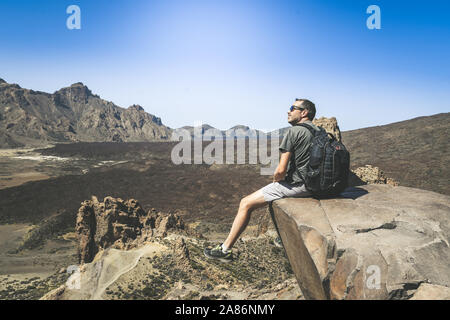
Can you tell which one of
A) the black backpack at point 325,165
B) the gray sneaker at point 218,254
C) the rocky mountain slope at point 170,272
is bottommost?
the rocky mountain slope at point 170,272

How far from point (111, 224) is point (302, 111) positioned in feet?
25.7

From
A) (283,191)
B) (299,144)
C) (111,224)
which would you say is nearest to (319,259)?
(283,191)

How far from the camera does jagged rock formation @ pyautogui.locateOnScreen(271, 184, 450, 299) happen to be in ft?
11.6

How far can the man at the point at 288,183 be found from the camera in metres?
4.63

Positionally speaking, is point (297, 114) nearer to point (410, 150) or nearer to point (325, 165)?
point (325, 165)

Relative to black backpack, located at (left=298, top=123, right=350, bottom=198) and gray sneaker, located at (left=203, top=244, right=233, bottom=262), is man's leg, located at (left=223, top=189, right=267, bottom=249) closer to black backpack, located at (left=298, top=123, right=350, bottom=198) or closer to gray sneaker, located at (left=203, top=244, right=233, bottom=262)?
gray sneaker, located at (left=203, top=244, right=233, bottom=262)

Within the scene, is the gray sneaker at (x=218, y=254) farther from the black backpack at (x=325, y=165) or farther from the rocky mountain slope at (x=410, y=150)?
the rocky mountain slope at (x=410, y=150)

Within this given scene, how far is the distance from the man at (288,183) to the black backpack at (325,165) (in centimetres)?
16

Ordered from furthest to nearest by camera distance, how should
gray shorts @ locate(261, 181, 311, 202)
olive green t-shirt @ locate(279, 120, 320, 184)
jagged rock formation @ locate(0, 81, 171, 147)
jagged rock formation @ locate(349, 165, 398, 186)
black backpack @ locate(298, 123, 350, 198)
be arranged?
jagged rock formation @ locate(0, 81, 171, 147) < jagged rock formation @ locate(349, 165, 398, 186) < gray shorts @ locate(261, 181, 311, 202) < olive green t-shirt @ locate(279, 120, 320, 184) < black backpack @ locate(298, 123, 350, 198)

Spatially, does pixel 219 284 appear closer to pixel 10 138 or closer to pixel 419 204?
pixel 419 204

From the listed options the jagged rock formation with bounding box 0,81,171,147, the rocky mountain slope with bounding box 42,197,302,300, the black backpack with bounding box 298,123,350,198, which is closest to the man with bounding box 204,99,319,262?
the black backpack with bounding box 298,123,350,198

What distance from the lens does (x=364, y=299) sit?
349cm

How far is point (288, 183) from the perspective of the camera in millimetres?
4945

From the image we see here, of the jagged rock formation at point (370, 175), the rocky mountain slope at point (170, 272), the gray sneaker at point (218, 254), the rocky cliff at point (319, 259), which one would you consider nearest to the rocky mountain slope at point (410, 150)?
the jagged rock formation at point (370, 175)
